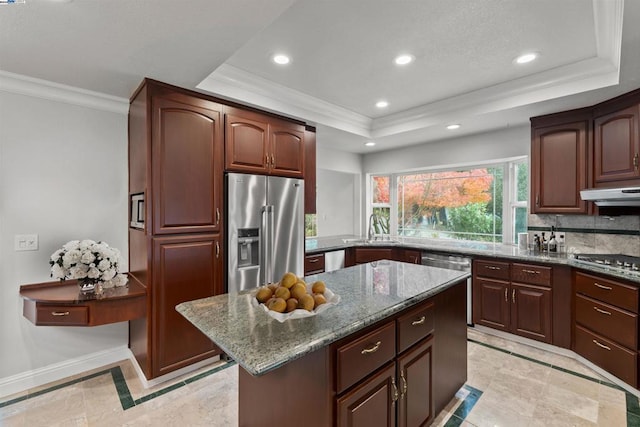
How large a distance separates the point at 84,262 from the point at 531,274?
3.85m

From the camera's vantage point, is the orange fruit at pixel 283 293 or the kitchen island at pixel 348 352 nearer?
the kitchen island at pixel 348 352

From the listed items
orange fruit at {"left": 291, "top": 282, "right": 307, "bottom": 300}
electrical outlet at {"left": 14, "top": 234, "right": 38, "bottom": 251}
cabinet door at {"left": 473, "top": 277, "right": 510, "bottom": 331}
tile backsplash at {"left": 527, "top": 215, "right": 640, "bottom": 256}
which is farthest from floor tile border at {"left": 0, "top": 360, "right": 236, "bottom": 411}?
tile backsplash at {"left": 527, "top": 215, "right": 640, "bottom": 256}

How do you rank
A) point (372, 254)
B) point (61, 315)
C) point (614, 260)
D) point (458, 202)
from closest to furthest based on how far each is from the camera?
point (61, 315), point (614, 260), point (372, 254), point (458, 202)

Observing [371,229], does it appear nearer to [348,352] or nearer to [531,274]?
[531,274]

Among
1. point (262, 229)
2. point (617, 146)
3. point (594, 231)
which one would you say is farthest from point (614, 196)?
point (262, 229)

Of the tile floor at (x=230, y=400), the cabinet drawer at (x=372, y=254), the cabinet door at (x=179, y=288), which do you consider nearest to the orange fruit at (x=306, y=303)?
the tile floor at (x=230, y=400)

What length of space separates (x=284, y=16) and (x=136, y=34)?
2.86 ft

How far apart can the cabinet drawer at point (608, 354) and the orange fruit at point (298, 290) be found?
258cm

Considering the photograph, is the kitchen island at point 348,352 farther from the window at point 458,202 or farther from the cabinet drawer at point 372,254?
the window at point 458,202

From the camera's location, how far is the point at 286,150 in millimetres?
3168

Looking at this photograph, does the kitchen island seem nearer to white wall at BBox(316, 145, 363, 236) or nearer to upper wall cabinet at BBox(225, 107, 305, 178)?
upper wall cabinet at BBox(225, 107, 305, 178)

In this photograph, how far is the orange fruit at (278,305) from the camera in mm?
1279

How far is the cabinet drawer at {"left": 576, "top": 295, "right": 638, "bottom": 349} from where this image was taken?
2.23 meters

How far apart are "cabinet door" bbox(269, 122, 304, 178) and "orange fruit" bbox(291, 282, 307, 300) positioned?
181cm
